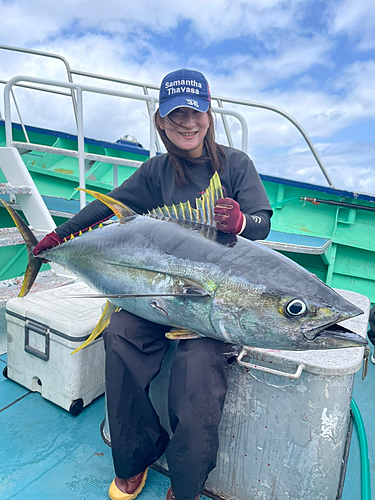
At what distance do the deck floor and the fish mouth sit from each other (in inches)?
38.5

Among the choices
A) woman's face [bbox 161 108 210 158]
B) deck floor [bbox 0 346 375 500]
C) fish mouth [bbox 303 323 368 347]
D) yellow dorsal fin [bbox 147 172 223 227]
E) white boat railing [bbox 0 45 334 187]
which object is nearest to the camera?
fish mouth [bbox 303 323 368 347]

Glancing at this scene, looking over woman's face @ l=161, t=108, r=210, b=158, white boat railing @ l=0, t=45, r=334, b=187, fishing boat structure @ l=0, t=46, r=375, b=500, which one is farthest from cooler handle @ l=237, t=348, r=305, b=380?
white boat railing @ l=0, t=45, r=334, b=187

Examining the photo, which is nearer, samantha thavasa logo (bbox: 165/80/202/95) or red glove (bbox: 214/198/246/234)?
red glove (bbox: 214/198/246/234)

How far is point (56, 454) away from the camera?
157 centimetres

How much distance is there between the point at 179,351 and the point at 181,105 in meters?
0.99

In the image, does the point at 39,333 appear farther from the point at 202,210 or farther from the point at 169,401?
the point at 202,210

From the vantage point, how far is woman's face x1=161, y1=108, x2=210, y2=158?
1.50m

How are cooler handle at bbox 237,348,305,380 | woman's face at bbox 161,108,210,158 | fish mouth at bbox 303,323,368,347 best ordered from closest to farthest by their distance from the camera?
fish mouth at bbox 303,323,368,347
cooler handle at bbox 237,348,305,380
woman's face at bbox 161,108,210,158

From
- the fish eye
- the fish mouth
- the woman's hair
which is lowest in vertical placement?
the fish mouth

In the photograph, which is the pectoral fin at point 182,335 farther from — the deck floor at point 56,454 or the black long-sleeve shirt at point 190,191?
the deck floor at point 56,454

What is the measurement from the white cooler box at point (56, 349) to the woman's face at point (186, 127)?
102 cm

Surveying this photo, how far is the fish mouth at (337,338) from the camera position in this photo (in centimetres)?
89

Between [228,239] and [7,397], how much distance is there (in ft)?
5.47

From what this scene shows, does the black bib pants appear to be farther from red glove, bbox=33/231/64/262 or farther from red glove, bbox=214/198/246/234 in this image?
red glove, bbox=33/231/64/262
